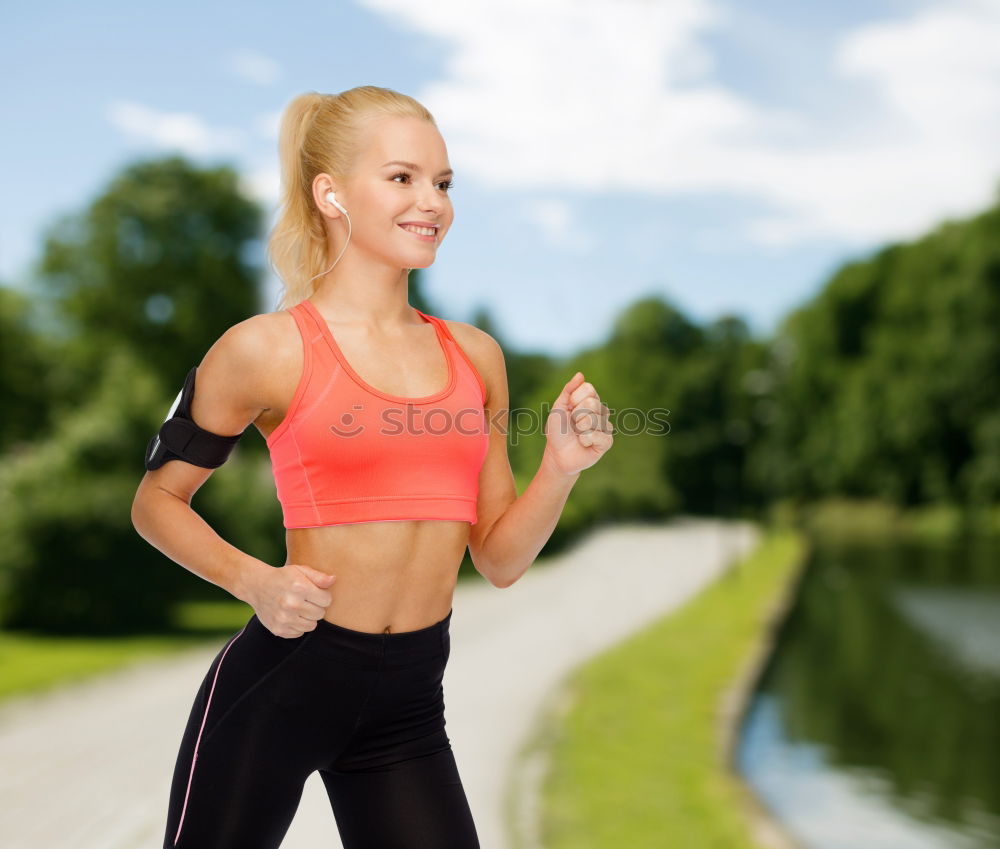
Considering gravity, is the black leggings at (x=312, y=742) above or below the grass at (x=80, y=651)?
above

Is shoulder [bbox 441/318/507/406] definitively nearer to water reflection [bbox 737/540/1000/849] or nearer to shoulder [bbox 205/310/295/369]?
shoulder [bbox 205/310/295/369]

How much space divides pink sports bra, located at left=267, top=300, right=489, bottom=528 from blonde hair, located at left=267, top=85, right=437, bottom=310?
149 millimetres

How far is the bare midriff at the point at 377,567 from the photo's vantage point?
182cm

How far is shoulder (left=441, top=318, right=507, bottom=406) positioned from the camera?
2041 mm

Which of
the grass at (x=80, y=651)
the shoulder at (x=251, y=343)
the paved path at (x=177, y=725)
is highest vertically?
the shoulder at (x=251, y=343)

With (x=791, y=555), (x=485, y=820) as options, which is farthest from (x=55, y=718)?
(x=791, y=555)

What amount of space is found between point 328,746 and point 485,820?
14.5 feet

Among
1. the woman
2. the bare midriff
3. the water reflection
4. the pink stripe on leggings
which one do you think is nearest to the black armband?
the woman

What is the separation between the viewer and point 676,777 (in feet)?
26.0

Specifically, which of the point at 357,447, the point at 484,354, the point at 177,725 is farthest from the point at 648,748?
the point at 357,447

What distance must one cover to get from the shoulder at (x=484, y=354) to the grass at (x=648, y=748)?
168 inches

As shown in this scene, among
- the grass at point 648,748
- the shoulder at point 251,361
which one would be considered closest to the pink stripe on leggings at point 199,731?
the shoulder at point 251,361

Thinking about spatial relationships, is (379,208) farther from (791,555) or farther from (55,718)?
(791,555)

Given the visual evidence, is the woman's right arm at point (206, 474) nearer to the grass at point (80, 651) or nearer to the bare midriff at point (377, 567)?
the bare midriff at point (377, 567)
